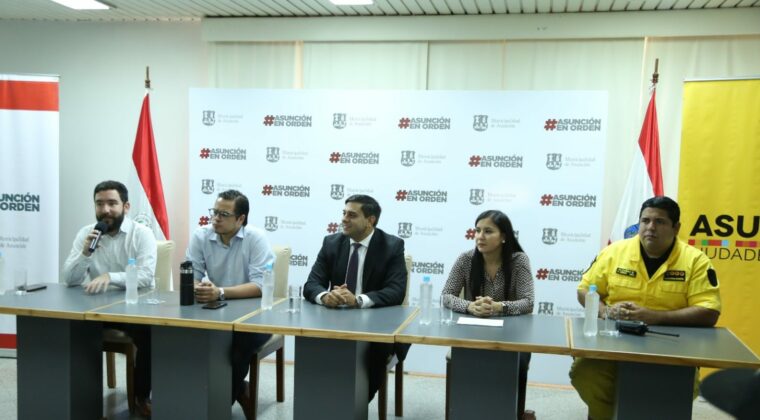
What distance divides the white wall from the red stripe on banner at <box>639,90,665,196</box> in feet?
11.9

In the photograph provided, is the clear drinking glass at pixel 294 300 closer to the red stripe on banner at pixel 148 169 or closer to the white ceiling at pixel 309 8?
the red stripe on banner at pixel 148 169

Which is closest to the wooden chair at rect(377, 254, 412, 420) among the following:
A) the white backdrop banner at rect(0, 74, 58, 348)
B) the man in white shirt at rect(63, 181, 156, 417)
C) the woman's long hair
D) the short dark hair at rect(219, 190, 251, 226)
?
the woman's long hair

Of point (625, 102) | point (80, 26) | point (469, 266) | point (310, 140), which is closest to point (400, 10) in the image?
point (310, 140)

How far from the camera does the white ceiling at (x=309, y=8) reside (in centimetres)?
453

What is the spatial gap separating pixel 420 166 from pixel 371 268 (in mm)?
1320

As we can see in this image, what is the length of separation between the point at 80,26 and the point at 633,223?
4.92 metres

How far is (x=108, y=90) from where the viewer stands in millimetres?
5570

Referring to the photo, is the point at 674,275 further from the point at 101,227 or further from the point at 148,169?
the point at 148,169

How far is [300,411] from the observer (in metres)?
3.04

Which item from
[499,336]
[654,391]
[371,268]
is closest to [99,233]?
[371,268]

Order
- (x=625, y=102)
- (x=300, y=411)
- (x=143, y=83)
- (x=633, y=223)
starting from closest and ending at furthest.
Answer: (x=300, y=411) < (x=633, y=223) < (x=625, y=102) < (x=143, y=83)

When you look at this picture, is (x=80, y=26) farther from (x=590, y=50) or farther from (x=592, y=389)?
(x=592, y=389)

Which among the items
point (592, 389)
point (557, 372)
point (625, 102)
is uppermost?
point (625, 102)

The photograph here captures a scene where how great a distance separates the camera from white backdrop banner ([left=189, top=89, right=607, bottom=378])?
450 cm
